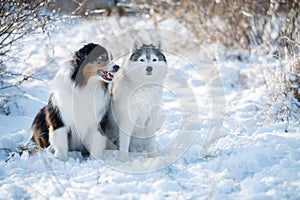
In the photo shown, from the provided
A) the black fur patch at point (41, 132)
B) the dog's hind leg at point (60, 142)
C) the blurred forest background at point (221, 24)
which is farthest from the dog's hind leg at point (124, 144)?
the blurred forest background at point (221, 24)

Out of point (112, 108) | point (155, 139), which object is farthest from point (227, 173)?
point (112, 108)

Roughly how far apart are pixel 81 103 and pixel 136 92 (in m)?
0.56

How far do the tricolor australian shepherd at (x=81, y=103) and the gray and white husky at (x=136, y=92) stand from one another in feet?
0.47

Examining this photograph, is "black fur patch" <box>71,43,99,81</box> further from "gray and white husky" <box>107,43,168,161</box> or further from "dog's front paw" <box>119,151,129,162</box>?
"dog's front paw" <box>119,151,129,162</box>

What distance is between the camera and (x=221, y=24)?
25.8 feet

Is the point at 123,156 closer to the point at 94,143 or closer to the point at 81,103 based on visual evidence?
the point at 94,143

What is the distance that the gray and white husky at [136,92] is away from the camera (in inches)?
143

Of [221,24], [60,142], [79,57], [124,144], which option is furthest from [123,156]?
[221,24]

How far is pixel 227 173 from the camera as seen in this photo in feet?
10.1

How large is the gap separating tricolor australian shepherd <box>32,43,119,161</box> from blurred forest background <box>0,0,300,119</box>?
0.99m

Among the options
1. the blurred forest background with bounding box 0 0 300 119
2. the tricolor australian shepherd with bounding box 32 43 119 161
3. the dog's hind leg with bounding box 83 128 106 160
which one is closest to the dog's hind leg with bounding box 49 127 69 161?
the tricolor australian shepherd with bounding box 32 43 119 161

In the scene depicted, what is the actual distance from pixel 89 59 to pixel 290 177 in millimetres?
2012

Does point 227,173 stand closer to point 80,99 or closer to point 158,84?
point 158,84

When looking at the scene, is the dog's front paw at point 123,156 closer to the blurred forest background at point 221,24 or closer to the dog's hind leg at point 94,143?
the dog's hind leg at point 94,143
